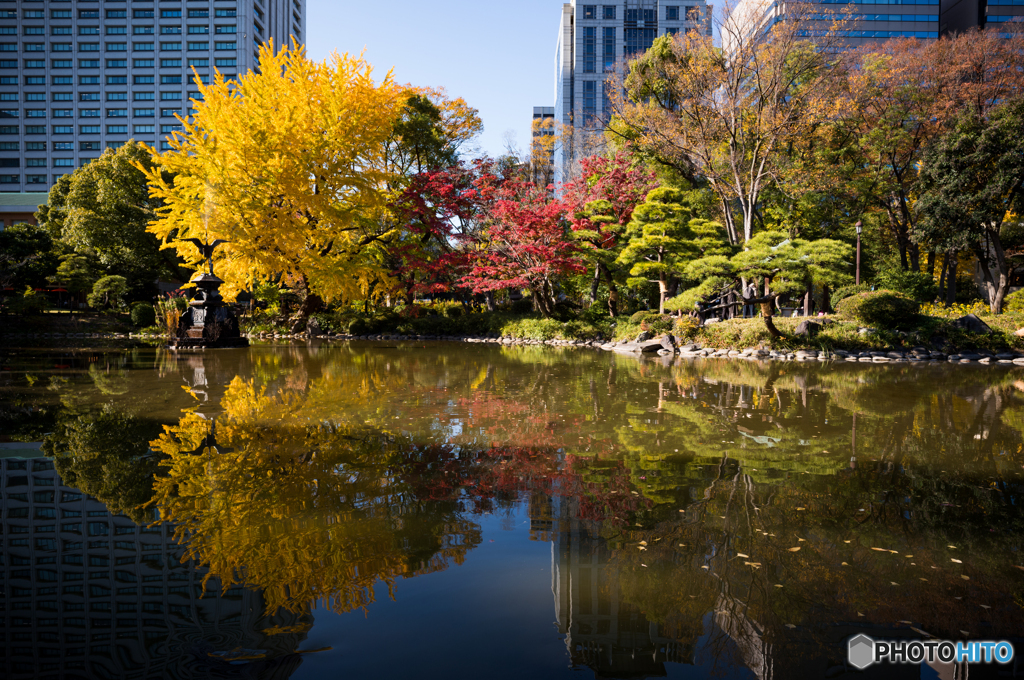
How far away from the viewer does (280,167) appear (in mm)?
15930

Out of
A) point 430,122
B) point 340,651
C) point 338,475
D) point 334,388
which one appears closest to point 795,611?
point 340,651

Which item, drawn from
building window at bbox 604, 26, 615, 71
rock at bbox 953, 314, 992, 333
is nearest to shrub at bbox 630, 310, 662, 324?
rock at bbox 953, 314, 992, 333

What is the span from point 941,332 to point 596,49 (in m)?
54.5

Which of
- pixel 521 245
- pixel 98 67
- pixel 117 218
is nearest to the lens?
pixel 521 245

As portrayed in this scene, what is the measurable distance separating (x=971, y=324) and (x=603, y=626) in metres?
16.9

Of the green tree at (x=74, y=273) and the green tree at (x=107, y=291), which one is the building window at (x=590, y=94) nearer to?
the green tree at (x=107, y=291)

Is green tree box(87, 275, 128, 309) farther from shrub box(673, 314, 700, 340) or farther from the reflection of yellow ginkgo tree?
shrub box(673, 314, 700, 340)

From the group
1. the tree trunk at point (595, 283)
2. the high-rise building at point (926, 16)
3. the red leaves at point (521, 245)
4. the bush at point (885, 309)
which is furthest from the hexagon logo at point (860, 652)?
the high-rise building at point (926, 16)

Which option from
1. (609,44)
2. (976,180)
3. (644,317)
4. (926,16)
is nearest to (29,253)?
(644,317)

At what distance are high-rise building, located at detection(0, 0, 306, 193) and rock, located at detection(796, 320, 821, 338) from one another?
6472 cm

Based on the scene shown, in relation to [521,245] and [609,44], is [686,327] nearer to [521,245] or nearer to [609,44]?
[521,245]

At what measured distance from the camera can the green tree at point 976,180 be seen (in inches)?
646

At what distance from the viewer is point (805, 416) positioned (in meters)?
6.55

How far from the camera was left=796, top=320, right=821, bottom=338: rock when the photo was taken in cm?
1458
